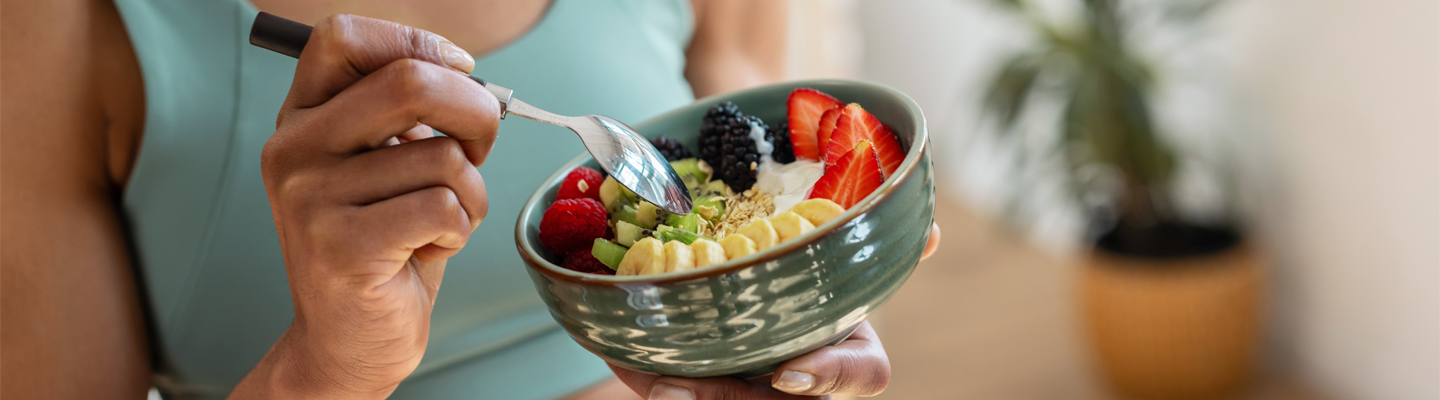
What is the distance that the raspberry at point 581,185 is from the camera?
0.70 metres

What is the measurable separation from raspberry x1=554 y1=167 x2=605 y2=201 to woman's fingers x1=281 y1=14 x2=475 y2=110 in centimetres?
18

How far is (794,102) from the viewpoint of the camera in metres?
0.72

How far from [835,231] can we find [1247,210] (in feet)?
6.68

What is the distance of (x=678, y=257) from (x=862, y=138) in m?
0.19

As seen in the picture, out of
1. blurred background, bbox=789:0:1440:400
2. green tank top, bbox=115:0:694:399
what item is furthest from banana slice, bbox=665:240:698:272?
blurred background, bbox=789:0:1440:400

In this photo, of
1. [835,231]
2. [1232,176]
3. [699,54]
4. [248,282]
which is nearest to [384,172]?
[835,231]

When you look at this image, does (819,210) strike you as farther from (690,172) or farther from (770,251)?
(690,172)

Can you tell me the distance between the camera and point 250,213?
2.71 feet

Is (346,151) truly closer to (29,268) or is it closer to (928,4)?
(29,268)

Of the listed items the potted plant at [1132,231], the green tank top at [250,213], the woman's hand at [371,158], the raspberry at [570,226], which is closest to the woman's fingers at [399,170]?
the woman's hand at [371,158]

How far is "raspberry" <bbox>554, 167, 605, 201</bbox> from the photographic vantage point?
0.70m

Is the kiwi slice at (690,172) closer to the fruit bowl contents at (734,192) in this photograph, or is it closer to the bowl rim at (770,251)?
the fruit bowl contents at (734,192)

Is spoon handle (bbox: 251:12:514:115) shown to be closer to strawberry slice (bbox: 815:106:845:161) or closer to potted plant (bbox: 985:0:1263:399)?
strawberry slice (bbox: 815:106:845:161)

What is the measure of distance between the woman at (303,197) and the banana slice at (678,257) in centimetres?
12
